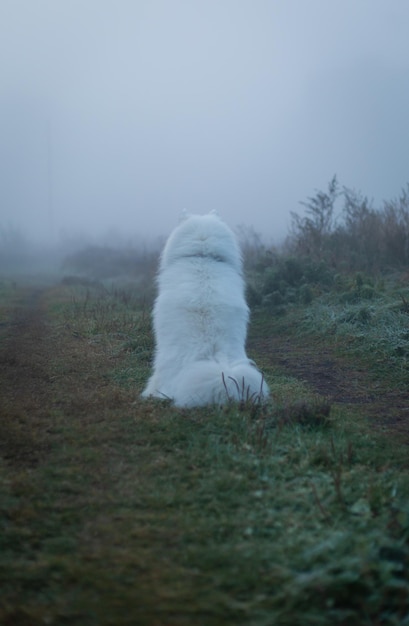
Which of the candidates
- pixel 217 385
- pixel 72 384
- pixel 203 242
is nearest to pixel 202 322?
pixel 217 385

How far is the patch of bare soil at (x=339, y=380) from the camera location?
17.3 ft

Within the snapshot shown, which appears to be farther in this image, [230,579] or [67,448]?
[67,448]

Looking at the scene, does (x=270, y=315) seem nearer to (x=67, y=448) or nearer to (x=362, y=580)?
(x=67, y=448)

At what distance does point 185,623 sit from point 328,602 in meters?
0.55

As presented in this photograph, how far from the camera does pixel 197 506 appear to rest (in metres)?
3.14

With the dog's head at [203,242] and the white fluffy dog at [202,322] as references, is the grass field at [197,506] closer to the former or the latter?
the white fluffy dog at [202,322]

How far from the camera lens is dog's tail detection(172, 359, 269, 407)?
459cm

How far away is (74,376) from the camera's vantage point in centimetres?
601

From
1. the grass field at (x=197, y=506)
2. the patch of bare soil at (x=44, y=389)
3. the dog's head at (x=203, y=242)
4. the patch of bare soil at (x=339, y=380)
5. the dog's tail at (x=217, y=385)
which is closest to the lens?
the grass field at (x=197, y=506)

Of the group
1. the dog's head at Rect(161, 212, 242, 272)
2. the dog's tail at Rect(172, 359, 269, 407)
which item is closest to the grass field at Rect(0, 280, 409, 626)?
the dog's tail at Rect(172, 359, 269, 407)

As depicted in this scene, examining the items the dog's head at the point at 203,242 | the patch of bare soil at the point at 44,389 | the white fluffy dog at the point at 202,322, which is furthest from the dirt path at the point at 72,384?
the dog's head at the point at 203,242

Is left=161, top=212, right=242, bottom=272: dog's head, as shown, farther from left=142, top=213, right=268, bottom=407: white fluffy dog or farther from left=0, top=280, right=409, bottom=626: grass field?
left=0, top=280, right=409, bottom=626: grass field

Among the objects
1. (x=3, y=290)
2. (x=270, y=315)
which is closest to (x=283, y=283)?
(x=270, y=315)

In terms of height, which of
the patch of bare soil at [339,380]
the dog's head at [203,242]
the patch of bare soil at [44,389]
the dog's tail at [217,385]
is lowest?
the patch of bare soil at [339,380]
